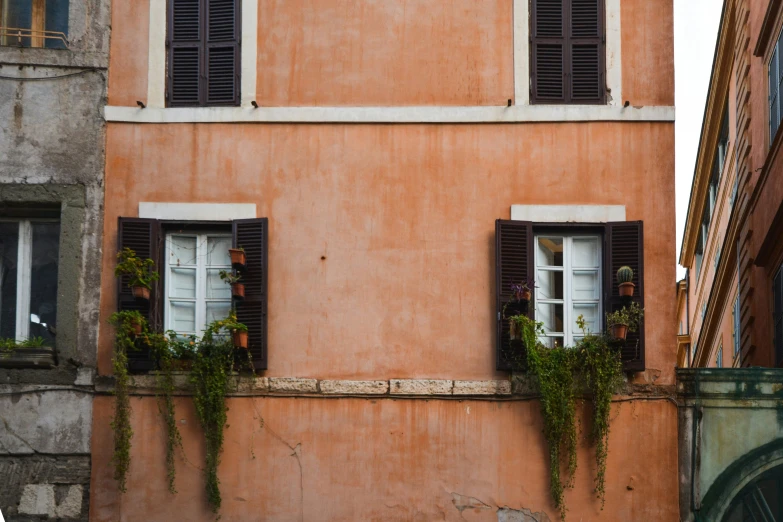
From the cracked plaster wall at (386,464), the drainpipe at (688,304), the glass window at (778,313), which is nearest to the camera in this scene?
the cracked plaster wall at (386,464)

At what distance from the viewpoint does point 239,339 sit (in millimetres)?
14047

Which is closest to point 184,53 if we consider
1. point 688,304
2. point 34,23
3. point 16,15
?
point 34,23

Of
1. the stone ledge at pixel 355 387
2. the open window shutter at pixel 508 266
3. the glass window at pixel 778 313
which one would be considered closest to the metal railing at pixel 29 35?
the stone ledge at pixel 355 387

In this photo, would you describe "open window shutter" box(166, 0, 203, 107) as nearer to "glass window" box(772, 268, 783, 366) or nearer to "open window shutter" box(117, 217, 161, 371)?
"open window shutter" box(117, 217, 161, 371)

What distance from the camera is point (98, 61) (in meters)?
14.9

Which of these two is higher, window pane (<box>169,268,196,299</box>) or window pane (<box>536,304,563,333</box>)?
window pane (<box>169,268,196,299</box>)

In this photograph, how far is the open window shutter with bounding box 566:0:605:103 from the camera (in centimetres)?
1470

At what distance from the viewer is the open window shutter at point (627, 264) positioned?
553 inches

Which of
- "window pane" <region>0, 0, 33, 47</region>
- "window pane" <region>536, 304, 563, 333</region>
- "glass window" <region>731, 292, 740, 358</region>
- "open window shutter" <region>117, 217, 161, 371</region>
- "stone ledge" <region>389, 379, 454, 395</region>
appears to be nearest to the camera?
"stone ledge" <region>389, 379, 454, 395</region>

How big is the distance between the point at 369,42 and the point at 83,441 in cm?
508

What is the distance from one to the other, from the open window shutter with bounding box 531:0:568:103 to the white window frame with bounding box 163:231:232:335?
361 centimetres

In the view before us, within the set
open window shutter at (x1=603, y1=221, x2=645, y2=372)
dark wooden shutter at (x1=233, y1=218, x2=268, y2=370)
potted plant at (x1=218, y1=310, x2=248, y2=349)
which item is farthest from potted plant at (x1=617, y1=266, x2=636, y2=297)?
potted plant at (x1=218, y1=310, x2=248, y2=349)

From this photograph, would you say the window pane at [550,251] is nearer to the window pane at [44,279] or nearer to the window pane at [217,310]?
the window pane at [217,310]

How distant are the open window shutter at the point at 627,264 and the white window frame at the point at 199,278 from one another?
12.8ft
